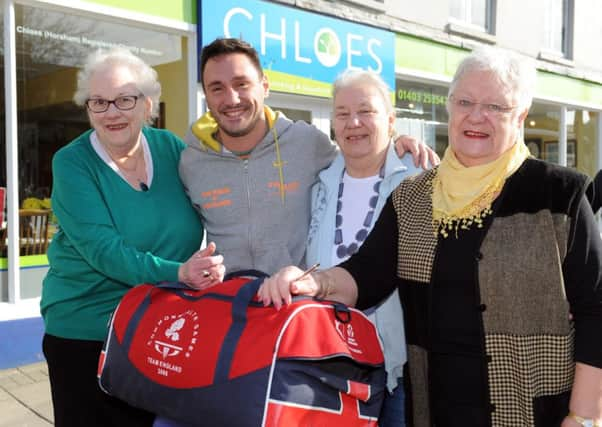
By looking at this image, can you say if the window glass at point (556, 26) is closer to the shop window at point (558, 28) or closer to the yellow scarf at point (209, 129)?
the shop window at point (558, 28)

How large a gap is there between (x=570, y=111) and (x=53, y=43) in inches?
377

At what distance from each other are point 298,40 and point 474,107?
200 inches

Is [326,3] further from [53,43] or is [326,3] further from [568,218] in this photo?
[568,218]

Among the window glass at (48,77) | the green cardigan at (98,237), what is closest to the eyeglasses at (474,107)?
the green cardigan at (98,237)

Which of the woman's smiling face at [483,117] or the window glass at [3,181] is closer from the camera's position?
the woman's smiling face at [483,117]

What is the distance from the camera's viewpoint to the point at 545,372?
1.66 m

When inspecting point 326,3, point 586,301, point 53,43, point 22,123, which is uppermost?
point 326,3

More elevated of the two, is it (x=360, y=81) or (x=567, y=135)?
(x=567, y=135)

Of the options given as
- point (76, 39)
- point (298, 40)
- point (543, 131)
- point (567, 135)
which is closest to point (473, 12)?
point (543, 131)

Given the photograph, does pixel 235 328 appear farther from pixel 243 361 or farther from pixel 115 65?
pixel 115 65

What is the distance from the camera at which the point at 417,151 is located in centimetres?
236

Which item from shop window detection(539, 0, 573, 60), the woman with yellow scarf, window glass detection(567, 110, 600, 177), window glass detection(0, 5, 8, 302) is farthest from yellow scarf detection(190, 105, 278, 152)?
window glass detection(567, 110, 600, 177)

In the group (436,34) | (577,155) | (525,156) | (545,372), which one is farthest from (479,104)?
(577,155)

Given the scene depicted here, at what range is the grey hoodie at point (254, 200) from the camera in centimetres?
237
